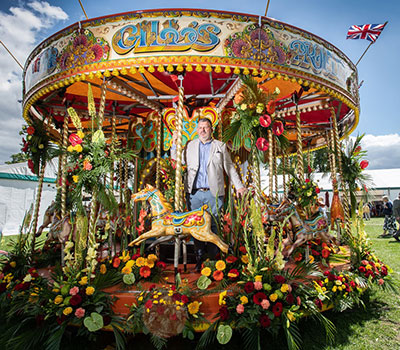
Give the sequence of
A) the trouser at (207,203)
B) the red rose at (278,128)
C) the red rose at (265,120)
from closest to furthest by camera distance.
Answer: the red rose at (265,120), the red rose at (278,128), the trouser at (207,203)

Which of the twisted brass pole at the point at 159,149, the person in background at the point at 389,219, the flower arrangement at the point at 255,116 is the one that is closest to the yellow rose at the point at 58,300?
the flower arrangement at the point at 255,116

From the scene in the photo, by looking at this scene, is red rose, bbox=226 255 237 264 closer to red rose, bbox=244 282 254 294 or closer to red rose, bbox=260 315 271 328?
red rose, bbox=244 282 254 294

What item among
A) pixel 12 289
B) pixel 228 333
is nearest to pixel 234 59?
pixel 228 333

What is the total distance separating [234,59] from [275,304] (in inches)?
120

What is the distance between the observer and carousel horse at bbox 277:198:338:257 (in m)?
4.42

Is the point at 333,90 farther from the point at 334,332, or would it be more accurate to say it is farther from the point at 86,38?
the point at 86,38

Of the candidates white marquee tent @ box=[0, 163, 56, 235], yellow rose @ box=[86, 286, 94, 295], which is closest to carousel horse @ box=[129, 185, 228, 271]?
yellow rose @ box=[86, 286, 94, 295]

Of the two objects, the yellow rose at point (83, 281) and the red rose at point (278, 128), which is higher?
the red rose at point (278, 128)

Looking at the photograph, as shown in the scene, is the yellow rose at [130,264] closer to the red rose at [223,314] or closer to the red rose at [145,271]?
the red rose at [145,271]

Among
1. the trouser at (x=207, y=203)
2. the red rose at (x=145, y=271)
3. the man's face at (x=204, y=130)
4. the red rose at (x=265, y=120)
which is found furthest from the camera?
the man's face at (x=204, y=130)

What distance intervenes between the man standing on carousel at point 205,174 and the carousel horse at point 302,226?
897 millimetres

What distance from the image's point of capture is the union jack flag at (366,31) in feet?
18.1

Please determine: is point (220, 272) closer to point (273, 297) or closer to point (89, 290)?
point (273, 297)

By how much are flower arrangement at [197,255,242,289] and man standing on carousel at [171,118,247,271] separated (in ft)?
1.93
